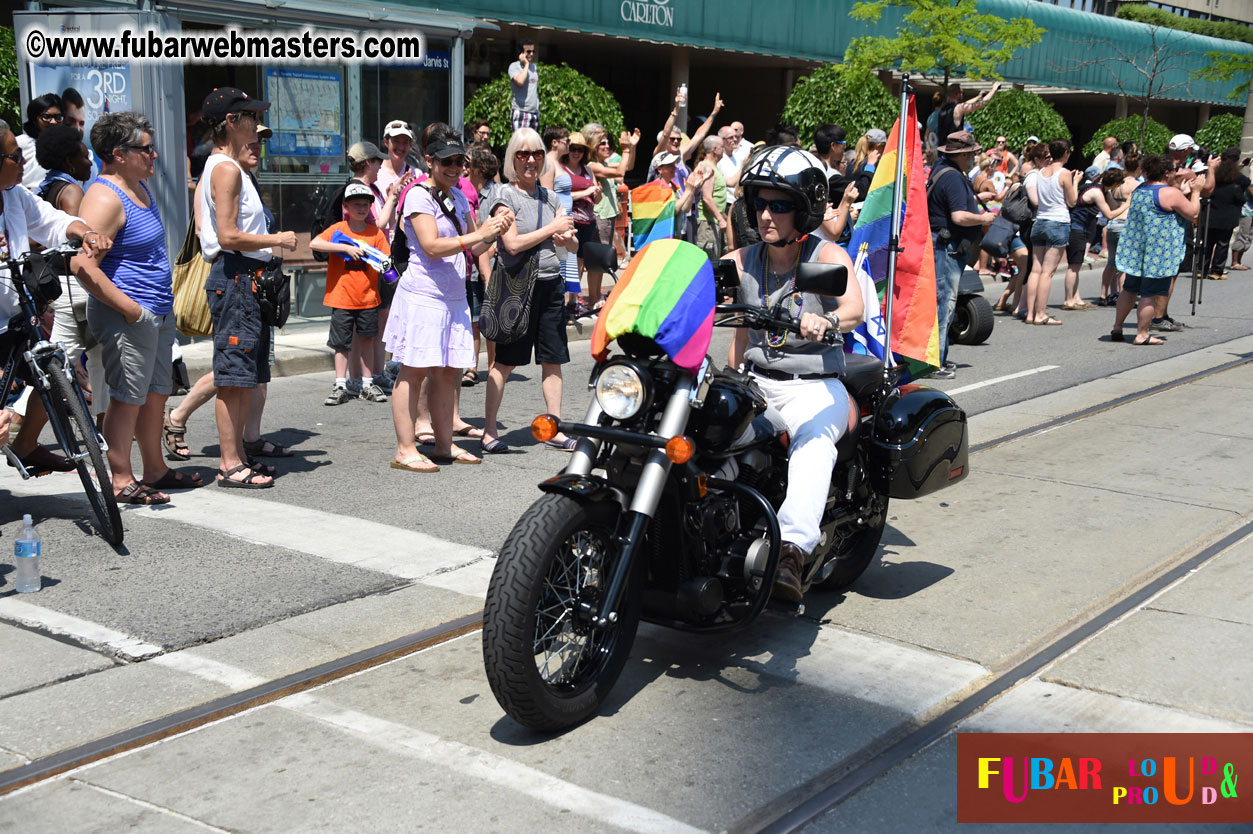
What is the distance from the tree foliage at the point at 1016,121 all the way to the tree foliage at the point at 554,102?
1139cm

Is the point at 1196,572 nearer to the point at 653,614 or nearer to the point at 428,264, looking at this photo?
the point at 653,614

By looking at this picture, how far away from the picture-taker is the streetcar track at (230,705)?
12.0ft

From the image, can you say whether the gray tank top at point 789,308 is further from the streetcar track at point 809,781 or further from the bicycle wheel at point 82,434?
the bicycle wheel at point 82,434

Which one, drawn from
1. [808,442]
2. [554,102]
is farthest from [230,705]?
[554,102]

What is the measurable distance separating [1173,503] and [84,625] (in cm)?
526

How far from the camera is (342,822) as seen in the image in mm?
3373

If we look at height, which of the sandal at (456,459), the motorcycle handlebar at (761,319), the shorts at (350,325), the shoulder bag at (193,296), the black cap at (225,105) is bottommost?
the sandal at (456,459)

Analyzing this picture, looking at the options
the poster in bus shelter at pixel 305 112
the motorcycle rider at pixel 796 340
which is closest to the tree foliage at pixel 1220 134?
the poster in bus shelter at pixel 305 112

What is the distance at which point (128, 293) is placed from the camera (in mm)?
6285

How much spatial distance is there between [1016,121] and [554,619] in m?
24.5

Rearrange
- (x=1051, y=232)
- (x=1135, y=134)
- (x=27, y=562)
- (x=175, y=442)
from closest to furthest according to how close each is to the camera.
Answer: (x=27, y=562) < (x=175, y=442) < (x=1051, y=232) < (x=1135, y=134)

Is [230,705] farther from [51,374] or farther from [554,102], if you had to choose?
[554,102]

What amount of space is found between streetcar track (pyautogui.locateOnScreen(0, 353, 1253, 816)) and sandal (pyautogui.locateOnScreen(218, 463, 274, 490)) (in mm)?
2267

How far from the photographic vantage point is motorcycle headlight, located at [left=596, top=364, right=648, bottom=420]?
3.88 meters
